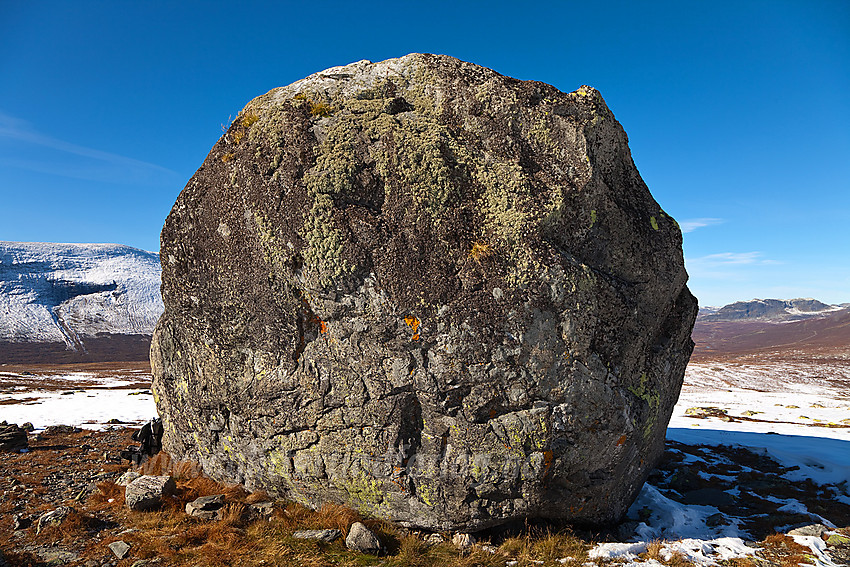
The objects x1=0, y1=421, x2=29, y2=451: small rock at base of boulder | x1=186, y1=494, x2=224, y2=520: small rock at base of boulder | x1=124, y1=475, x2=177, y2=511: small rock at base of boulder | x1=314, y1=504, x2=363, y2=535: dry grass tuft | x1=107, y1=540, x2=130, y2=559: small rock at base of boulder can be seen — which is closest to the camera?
x1=107, y1=540, x2=130, y2=559: small rock at base of boulder

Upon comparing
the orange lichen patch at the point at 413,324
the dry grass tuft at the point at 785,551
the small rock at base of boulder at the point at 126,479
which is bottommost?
the dry grass tuft at the point at 785,551

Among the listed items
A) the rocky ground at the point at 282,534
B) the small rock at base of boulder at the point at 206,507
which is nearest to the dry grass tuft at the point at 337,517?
the rocky ground at the point at 282,534

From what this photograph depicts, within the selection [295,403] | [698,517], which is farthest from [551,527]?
[295,403]

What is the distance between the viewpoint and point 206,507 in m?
8.12

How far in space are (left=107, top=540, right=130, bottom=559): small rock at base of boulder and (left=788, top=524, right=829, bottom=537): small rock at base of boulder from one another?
36.7 ft

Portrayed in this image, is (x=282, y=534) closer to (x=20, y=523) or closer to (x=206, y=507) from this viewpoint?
(x=206, y=507)

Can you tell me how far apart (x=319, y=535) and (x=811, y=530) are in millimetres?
8698

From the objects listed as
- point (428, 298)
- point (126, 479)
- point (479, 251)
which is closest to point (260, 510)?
point (126, 479)

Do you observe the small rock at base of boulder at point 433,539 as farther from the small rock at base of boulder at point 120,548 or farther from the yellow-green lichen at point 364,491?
the small rock at base of boulder at point 120,548

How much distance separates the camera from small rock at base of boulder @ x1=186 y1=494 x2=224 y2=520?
793 cm

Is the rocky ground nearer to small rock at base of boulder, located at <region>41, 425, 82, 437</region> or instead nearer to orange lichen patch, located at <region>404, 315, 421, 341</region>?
orange lichen patch, located at <region>404, 315, 421, 341</region>

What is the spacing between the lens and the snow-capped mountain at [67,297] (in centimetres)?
14138

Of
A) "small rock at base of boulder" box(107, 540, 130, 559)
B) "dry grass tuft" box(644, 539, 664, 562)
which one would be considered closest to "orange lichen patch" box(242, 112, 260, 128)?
"small rock at base of boulder" box(107, 540, 130, 559)

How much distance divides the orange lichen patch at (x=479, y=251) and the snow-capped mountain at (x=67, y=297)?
14948 cm
